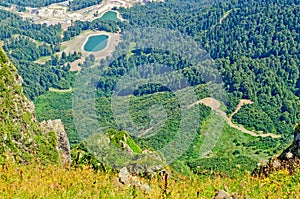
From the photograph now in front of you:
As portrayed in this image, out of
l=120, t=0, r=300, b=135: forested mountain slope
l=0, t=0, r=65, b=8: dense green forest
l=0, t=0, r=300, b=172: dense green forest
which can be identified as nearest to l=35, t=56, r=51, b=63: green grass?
l=0, t=0, r=300, b=172: dense green forest

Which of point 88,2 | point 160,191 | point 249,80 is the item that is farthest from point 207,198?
point 88,2

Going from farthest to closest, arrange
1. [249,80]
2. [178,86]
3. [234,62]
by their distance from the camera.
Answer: [234,62]
[249,80]
[178,86]

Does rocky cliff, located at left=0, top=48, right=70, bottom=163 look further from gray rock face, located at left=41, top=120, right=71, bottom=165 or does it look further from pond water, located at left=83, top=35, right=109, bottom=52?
pond water, located at left=83, top=35, right=109, bottom=52

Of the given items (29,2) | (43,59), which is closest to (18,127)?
(43,59)

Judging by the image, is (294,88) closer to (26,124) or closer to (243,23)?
(243,23)

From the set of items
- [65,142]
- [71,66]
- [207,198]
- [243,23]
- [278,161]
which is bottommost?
[71,66]

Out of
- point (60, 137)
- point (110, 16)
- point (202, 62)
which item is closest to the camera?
point (60, 137)

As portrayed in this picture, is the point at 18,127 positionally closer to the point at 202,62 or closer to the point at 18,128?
the point at 18,128

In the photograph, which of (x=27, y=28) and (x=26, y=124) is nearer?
(x=26, y=124)
